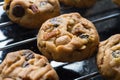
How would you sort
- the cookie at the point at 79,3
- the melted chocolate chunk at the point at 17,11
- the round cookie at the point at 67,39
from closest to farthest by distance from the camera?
the round cookie at the point at 67,39
the melted chocolate chunk at the point at 17,11
the cookie at the point at 79,3

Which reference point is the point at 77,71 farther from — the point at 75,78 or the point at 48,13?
the point at 48,13

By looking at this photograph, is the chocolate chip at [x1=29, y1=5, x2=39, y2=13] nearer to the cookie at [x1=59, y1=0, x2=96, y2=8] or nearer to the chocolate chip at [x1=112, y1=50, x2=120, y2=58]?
the cookie at [x1=59, y1=0, x2=96, y2=8]

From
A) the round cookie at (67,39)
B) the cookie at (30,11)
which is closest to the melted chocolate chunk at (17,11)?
the cookie at (30,11)

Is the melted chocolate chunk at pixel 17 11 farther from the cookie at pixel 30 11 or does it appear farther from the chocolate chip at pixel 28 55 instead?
the chocolate chip at pixel 28 55

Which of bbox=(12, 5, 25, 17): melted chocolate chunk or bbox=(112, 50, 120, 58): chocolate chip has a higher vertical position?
bbox=(12, 5, 25, 17): melted chocolate chunk

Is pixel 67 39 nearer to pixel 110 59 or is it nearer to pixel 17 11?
pixel 110 59

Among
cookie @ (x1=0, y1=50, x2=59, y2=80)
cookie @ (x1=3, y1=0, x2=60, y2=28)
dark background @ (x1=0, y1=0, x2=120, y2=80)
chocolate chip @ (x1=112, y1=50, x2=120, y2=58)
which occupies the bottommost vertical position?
dark background @ (x1=0, y1=0, x2=120, y2=80)

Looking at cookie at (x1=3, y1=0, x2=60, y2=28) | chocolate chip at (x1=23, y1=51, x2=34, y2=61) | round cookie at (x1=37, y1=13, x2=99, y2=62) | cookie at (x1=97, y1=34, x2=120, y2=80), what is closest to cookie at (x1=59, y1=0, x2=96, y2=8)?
cookie at (x1=3, y1=0, x2=60, y2=28)
